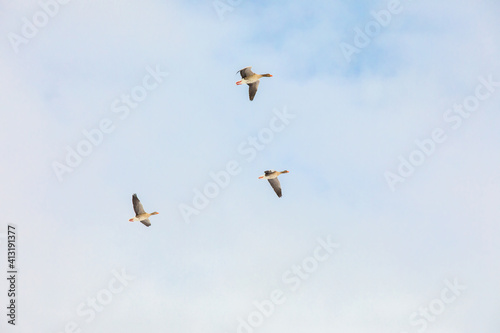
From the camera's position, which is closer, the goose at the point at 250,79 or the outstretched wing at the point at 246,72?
the outstretched wing at the point at 246,72

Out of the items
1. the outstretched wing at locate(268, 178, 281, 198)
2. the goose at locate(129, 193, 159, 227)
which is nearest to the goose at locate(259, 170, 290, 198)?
the outstretched wing at locate(268, 178, 281, 198)

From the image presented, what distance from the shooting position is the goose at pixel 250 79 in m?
73.8

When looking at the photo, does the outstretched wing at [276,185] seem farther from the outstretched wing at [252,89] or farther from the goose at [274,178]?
the outstretched wing at [252,89]

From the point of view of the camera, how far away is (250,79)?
7462 centimetres

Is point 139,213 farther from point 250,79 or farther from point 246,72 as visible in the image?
point 246,72

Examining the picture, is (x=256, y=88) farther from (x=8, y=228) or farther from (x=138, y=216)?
(x=8, y=228)

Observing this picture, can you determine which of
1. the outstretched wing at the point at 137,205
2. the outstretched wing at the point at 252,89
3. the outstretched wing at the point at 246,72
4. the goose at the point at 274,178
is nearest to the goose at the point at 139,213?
the outstretched wing at the point at 137,205

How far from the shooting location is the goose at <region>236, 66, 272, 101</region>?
242 feet

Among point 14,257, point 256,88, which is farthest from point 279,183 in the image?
point 14,257

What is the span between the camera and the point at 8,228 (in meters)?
77.4

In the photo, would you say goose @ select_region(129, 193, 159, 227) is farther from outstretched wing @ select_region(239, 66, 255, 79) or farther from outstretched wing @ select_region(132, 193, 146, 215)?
outstretched wing @ select_region(239, 66, 255, 79)

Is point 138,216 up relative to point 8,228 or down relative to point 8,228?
down

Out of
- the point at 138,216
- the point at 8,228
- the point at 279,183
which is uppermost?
the point at 8,228

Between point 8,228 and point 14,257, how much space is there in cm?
293
